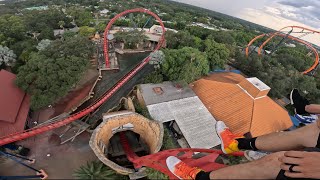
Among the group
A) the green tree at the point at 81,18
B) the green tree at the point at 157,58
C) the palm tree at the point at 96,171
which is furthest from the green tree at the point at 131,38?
the palm tree at the point at 96,171

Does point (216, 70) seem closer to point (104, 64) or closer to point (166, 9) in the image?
point (104, 64)

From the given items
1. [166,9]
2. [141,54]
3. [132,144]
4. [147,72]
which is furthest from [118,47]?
[166,9]

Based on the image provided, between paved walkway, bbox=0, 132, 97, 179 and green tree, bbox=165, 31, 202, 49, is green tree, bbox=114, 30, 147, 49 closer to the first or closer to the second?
green tree, bbox=165, 31, 202, 49

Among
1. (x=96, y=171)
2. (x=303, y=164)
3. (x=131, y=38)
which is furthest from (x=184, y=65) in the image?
(x=303, y=164)

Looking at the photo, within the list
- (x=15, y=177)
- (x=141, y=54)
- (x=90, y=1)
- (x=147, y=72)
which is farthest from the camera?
(x=90, y=1)

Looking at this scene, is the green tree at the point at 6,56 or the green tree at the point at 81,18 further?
the green tree at the point at 81,18

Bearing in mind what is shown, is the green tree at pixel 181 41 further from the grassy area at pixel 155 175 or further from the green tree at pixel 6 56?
the grassy area at pixel 155 175
